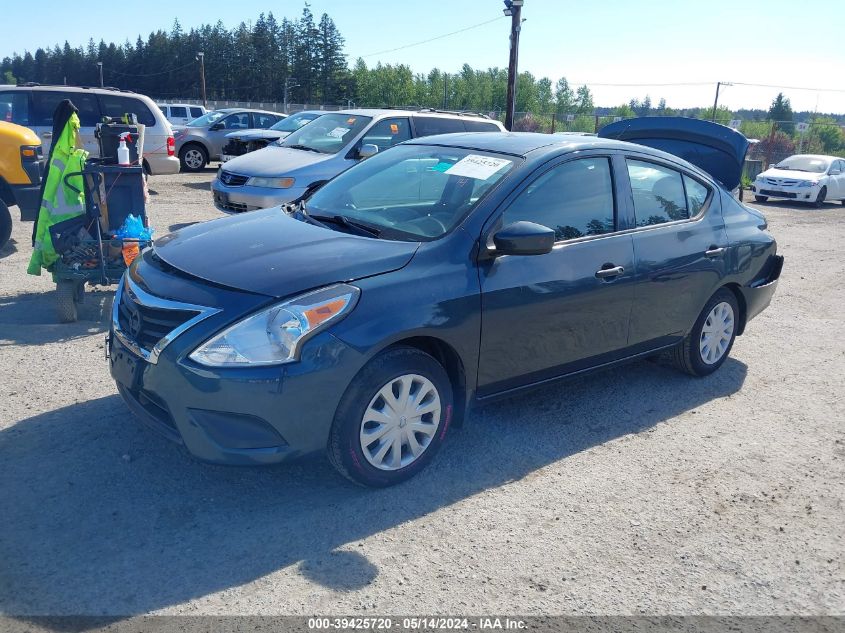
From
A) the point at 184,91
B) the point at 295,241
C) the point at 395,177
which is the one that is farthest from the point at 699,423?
the point at 184,91

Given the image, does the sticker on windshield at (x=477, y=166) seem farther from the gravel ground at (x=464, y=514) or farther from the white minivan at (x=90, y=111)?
the white minivan at (x=90, y=111)

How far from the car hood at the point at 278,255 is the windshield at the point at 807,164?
20308mm

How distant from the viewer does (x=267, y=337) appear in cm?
329

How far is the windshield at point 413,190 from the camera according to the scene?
4121 millimetres

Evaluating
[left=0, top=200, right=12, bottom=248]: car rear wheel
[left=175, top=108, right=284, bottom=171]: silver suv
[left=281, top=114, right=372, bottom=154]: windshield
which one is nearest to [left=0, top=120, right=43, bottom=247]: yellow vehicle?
[left=0, top=200, right=12, bottom=248]: car rear wheel

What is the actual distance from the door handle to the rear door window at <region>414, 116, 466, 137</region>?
7148 mm

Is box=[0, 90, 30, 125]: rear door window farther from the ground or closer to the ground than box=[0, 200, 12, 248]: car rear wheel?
farther from the ground

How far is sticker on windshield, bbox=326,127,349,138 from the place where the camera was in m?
11.1

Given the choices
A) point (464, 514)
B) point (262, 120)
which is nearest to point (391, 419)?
point (464, 514)

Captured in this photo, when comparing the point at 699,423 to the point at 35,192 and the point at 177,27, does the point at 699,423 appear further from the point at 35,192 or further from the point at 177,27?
the point at 177,27

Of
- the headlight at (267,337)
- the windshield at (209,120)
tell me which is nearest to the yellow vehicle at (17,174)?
the headlight at (267,337)

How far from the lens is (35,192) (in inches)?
331

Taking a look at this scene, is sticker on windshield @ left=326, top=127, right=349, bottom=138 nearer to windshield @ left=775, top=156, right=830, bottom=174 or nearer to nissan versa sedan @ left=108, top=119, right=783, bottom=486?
nissan versa sedan @ left=108, top=119, right=783, bottom=486

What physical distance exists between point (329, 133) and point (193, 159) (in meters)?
9.77
